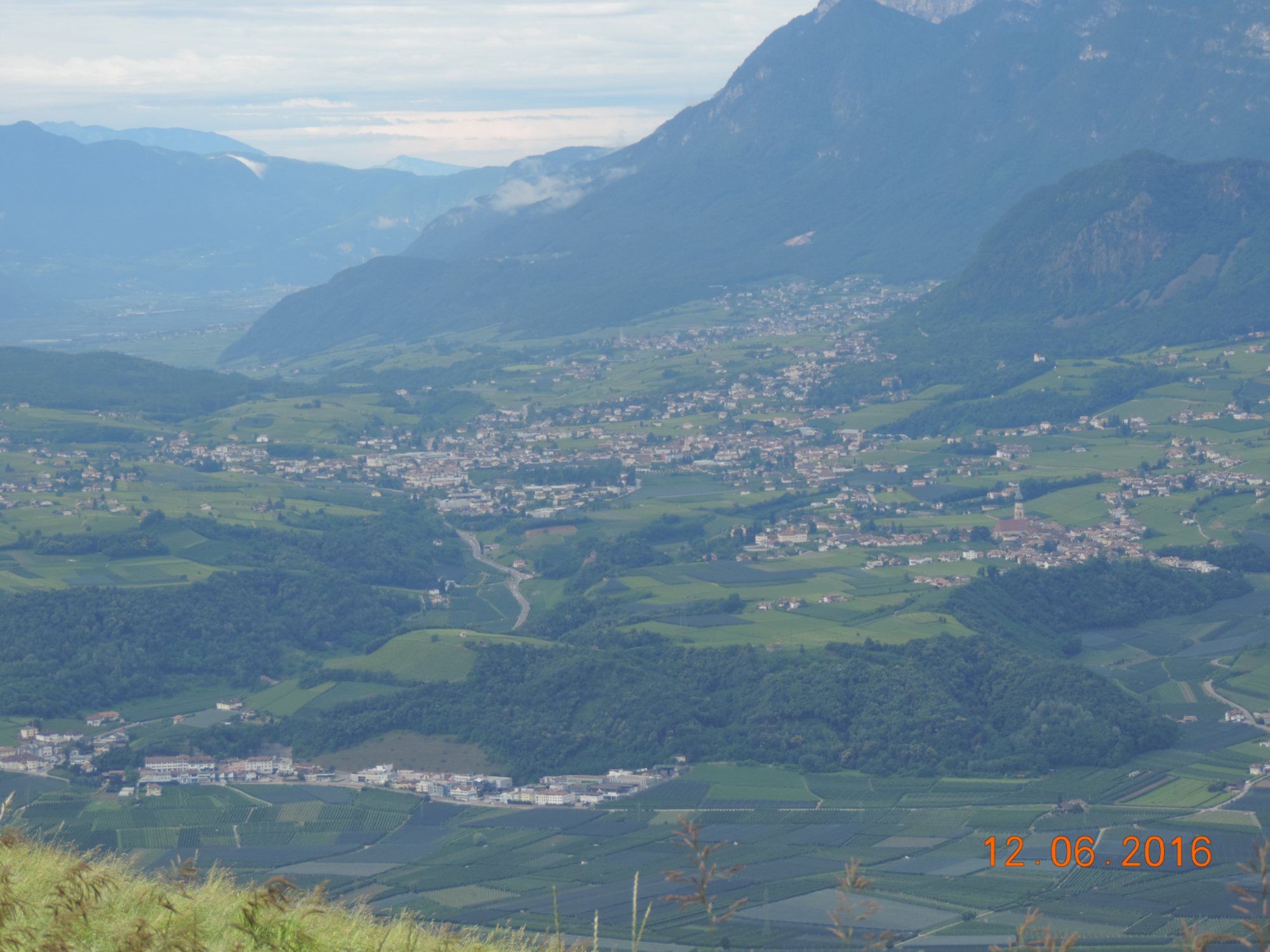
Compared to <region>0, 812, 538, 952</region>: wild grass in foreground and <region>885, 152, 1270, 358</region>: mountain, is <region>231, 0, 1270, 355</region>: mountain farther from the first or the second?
<region>0, 812, 538, 952</region>: wild grass in foreground

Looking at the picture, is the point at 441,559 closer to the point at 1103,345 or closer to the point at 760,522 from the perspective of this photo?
the point at 760,522

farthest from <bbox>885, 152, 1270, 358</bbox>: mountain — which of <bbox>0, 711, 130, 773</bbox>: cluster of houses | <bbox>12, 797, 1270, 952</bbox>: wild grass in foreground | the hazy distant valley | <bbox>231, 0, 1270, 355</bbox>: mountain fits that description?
<bbox>12, 797, 1270, 952</bbox>: wild grass in foreground

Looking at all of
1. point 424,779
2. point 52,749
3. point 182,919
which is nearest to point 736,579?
point 424,779

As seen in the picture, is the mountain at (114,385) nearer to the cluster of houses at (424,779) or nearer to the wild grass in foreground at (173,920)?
the cluster of houses at (424,779)

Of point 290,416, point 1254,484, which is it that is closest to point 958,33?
point 290,416

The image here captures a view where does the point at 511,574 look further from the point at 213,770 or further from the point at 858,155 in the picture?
the point at 858,155

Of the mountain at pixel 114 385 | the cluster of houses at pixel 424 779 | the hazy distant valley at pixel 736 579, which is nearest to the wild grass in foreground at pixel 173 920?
the hazy distant valley at pixel 736 579
